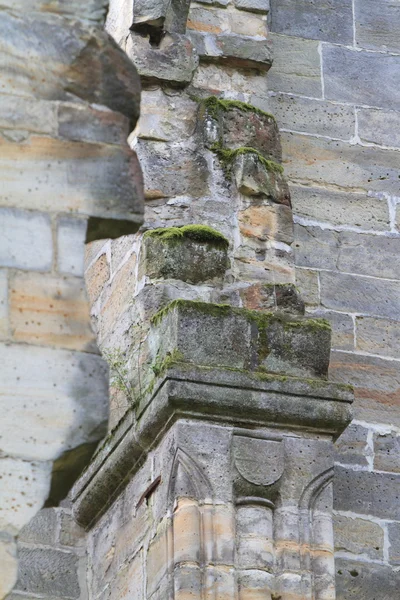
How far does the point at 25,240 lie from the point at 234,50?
322 centimetres

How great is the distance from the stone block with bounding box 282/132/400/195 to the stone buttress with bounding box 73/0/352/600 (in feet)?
1.68

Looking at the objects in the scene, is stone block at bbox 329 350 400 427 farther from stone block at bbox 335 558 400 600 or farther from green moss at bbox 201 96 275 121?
green moss at bbox 201 96 275 121

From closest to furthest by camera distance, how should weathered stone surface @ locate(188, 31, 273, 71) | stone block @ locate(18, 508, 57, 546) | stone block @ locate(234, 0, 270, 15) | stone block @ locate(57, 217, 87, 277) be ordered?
stone block @ locate(57, 217, 87, 277), stone block @ locate(18, 508, 57, 546), weathered stone surface @ locate(188, 31, 273, 71), stone block @ locate(234, 0, 270, 15)

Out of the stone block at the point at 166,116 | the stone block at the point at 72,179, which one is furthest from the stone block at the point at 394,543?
the stone block at the point at 72,179

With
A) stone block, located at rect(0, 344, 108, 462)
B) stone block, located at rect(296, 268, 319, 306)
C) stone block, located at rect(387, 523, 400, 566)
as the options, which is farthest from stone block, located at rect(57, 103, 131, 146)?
stone block, located at rect(296, 268, 319, 306)

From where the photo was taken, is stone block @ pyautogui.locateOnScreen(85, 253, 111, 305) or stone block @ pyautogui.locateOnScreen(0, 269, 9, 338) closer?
stone block @ pyautogui.locateOnScreen(0, 269, 9, 338)

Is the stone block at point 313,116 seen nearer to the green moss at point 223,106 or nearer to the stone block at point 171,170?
the green moss at point 223,106

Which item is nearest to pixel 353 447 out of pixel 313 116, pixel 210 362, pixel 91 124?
pixel 210 362

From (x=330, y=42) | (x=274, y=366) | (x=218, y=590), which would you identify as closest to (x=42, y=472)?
(x=218, y=590)

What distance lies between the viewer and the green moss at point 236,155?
693cm

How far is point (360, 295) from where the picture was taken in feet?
24.6

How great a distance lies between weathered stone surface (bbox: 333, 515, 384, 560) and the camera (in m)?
6.80

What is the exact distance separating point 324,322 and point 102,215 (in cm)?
225

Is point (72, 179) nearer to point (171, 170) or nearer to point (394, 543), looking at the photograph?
point (171, 170)
